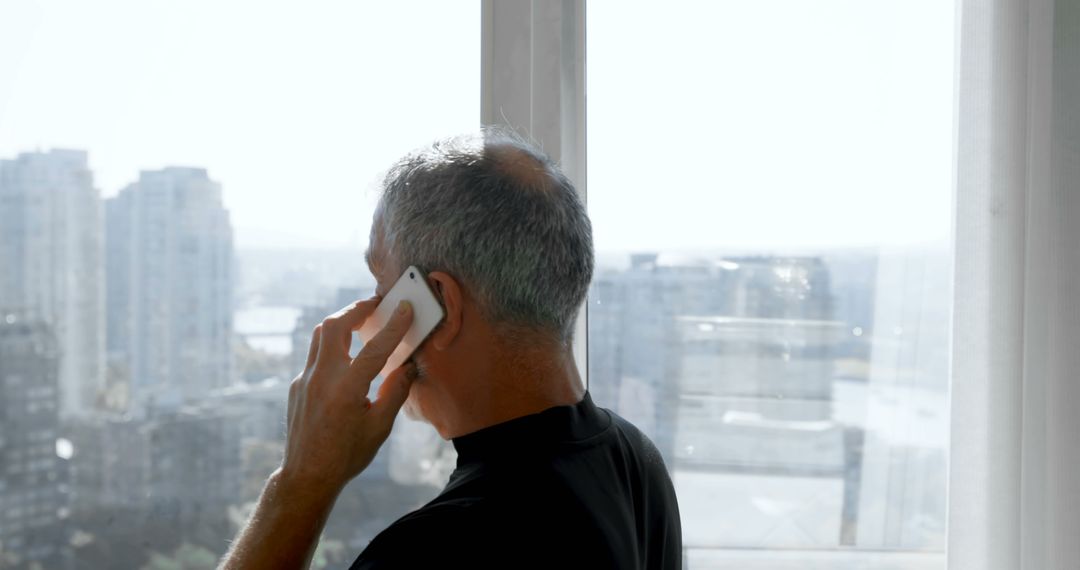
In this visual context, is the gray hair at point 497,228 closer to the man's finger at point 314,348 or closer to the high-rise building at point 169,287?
the man's finger at point 314,348

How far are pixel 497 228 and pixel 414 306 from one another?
0.13 metres

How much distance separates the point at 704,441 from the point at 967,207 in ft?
1.87

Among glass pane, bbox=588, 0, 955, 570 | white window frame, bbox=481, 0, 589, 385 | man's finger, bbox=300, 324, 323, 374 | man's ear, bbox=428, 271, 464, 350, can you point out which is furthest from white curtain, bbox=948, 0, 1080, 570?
man's finger, bbox=300, 324, 323, 374

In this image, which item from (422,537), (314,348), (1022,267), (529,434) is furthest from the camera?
(1022,267)

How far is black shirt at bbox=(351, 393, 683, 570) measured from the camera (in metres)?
0.84

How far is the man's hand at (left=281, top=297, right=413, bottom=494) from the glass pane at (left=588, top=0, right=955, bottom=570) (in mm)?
532

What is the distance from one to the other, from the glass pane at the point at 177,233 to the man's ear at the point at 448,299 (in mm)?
488

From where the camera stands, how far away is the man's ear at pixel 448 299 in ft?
3.23

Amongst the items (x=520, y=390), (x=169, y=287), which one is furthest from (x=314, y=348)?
(x=169, y=287)

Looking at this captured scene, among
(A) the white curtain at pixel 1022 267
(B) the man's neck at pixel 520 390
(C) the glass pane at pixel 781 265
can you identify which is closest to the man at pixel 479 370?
(B) the man's neck at pixel 520 390

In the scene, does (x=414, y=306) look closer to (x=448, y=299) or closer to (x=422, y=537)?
(x=448, y=299)

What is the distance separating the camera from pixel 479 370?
39.9 inches

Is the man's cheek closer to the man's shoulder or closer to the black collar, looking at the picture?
the black collar

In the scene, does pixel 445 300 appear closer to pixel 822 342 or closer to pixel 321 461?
pixel 321 461
